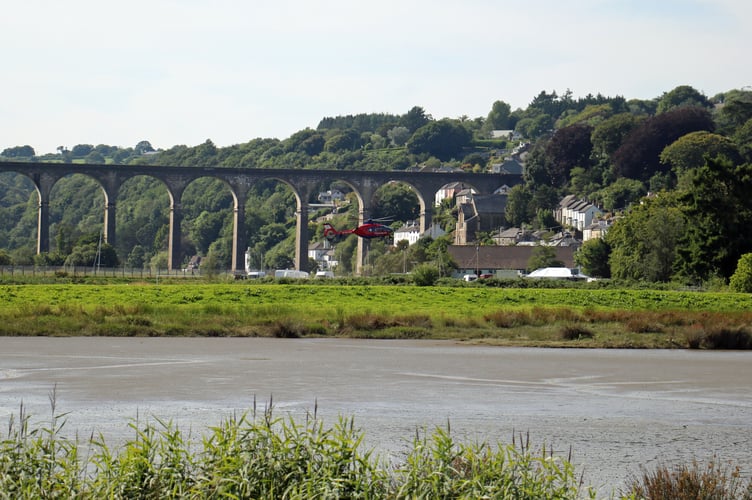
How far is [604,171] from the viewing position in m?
143

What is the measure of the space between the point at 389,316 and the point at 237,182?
89.0 m

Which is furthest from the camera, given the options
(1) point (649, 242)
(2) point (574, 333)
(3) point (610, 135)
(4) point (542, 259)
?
(3) point (610, 135)

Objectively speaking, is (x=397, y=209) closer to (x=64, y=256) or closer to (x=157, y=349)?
(x=64, y=256)

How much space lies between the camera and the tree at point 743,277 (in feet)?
193

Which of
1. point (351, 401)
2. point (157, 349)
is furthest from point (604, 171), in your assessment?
point (351, 401)

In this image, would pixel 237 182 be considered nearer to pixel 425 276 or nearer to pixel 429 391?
pixel 425 276

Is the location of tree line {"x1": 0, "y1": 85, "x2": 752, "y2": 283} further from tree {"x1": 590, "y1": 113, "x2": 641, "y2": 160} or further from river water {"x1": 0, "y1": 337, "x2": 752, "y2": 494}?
river water {"x1": 0, "y1": 337, "x2": 752, "y2": 494}

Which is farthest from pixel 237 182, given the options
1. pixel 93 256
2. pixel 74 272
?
pixel 74 272

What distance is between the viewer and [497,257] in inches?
4486

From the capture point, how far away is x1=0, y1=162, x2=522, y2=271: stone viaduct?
12138 cm

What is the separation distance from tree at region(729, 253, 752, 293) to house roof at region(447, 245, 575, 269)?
52029 mm

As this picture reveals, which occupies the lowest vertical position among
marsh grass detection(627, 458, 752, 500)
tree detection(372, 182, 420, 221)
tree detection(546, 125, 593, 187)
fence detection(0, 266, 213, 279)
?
marsh grass detection(627, 458, 752, 500)

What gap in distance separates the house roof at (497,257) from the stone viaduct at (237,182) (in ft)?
53.3

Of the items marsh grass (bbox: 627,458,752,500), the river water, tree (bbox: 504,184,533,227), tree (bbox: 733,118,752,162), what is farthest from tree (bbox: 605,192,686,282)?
marsh grass (bbox: 627,458,752,500)
